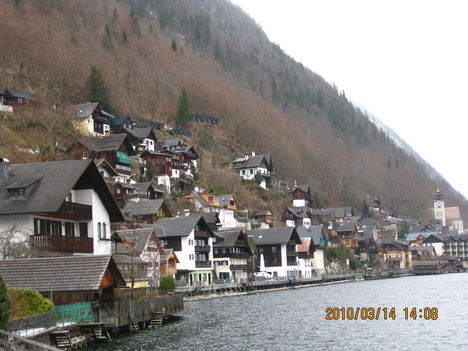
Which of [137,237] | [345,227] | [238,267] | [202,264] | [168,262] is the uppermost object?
[345,227]

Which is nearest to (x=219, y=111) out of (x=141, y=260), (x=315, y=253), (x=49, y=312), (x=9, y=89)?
(x=315, y=253)

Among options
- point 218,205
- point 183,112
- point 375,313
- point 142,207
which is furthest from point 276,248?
point 375,313

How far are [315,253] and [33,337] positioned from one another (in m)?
112

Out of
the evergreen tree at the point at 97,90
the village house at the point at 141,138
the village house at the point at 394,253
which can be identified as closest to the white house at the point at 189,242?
the village house at the point at 141,138

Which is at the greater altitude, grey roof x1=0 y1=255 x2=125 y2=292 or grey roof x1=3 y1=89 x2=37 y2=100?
grey roof x1=3 y1=89 x2=37 y2=100

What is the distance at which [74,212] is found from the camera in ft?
165

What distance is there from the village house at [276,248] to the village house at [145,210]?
26.2 meters

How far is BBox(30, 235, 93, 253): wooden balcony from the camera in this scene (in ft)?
152

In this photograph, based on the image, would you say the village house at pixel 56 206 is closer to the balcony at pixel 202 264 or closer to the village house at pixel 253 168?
the balcony at pixel 202 264

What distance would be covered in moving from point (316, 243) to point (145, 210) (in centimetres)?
4922

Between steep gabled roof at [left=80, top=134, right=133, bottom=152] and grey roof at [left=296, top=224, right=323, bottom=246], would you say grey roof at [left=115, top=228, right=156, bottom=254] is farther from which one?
grey roof at [left=296, top=224, right=323, bottom=246]

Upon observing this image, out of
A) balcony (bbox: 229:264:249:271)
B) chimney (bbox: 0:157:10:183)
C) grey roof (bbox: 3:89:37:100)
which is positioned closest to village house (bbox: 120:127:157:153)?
grey roof (bbox: 3:89:37:100)

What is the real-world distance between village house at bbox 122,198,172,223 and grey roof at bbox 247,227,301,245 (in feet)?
84.9

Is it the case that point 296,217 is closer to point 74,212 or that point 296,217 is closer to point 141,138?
point 141,138
